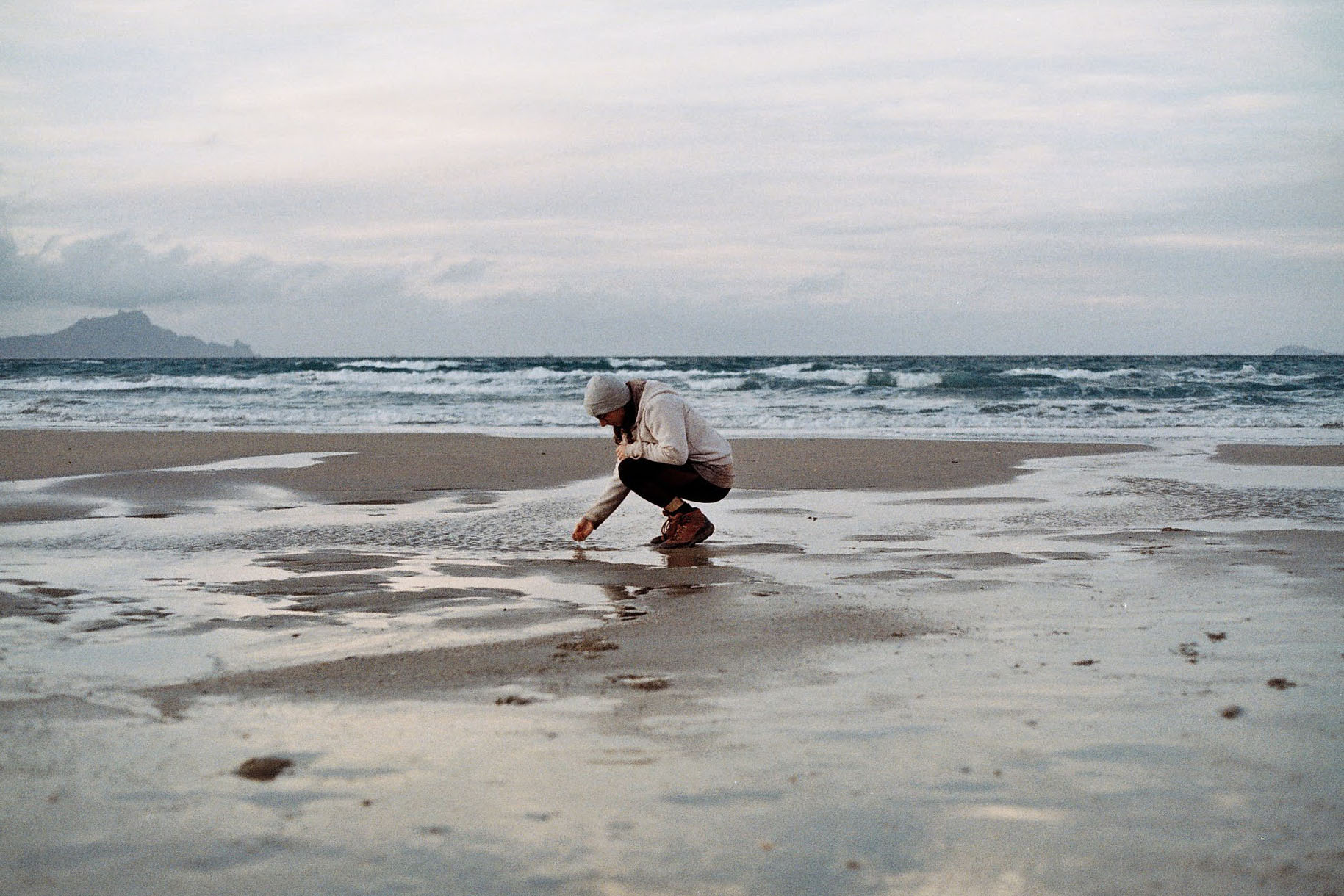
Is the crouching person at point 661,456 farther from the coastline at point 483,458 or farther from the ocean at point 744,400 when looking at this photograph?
the ocean at point 744,400

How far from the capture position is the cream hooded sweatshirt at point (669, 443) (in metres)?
6.50

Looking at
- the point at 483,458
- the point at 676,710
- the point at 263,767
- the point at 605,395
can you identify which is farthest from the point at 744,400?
the point at 263,767

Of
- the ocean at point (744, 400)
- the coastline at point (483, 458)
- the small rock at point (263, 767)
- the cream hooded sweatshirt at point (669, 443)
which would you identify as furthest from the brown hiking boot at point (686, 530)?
the ocean at point (744, 400)

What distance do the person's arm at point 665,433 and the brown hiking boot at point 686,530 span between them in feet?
1.02

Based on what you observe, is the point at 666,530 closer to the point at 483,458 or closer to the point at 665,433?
the point at 665,433

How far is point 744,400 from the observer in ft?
90.8

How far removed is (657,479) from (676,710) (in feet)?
11.8

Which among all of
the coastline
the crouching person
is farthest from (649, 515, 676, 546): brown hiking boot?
the coastline

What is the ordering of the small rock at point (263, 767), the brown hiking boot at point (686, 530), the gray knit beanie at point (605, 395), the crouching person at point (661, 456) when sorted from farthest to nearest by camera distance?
the brown hiking boot at point (686, 530)
the crouching person at point (661, 456)
the gray knit beanie at point (605, 395)
the small rock at point (263, 767)

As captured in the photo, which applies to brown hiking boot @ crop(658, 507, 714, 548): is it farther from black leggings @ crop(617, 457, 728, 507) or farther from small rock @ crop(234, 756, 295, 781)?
small rock @ crop(234, 756, 295, 781)

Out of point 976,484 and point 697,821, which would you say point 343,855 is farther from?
point 976,484

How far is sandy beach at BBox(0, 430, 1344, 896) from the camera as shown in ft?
7.22

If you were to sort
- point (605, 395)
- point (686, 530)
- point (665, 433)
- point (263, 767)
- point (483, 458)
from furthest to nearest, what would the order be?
point (483, 458), point (686, 530), point (665, 433), point (605, 395), point (263, 767)

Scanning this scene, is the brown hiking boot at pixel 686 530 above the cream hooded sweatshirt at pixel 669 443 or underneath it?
underneath
